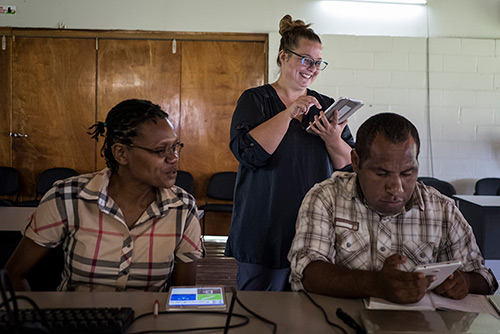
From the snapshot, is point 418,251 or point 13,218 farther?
point 13,218

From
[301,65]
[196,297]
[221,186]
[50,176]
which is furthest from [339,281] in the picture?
[50,176]

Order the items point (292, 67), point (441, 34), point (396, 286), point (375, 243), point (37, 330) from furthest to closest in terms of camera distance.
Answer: point (441, 34)
point (292, 67)
point (375, 243)
point (396, 286)
point (37, 330)

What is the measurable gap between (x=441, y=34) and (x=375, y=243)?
4.26 metres

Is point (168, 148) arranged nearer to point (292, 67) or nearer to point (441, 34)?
point (292, 67)

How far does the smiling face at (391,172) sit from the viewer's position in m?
1.31

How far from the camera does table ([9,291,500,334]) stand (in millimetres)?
1023

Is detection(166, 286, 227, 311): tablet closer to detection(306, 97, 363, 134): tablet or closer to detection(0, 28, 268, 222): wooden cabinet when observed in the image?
detection(306, 97, 363, 134): tablet

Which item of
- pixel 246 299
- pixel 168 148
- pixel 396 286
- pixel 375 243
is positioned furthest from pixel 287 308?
pixel 168 148

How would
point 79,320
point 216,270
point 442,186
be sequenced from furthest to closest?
point 442,186 → point 216,270 → point 79,320

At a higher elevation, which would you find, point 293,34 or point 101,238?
point 293,34

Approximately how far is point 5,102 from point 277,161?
14.6ft

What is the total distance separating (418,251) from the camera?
1410mm

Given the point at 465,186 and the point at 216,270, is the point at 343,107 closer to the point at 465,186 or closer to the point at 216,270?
the point at 216,270

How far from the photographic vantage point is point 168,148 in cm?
148
